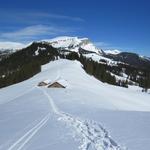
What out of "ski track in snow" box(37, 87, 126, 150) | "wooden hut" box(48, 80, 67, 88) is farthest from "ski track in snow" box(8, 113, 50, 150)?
"wooden hut" box(48, 80, 67, 88)

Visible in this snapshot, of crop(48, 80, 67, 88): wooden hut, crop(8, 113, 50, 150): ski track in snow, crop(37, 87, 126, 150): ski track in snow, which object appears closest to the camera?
crop(37, 87, 126, 150): ski track in snow

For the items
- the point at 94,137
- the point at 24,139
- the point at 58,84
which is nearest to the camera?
the point at 94,137

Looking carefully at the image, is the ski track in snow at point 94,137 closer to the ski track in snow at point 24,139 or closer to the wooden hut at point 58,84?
the ski track in snow at point 24,139

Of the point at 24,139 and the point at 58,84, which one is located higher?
the point at 24,139

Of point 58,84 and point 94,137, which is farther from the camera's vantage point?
point 58,84

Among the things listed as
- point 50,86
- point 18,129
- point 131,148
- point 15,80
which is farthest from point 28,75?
point 131,148

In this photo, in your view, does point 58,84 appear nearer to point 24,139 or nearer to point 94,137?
point 24,139

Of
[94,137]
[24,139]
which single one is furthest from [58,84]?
[94,137]

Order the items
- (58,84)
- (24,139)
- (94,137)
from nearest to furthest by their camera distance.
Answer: (94,137) → (24,139) → (58,84)

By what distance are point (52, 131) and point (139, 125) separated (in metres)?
5.34

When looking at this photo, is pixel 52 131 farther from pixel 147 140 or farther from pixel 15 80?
pixel 15 80

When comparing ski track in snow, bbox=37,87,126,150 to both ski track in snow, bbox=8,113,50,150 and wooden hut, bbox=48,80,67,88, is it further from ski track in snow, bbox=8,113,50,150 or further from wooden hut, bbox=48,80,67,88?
wooden hut, bbox=48,80,67,88

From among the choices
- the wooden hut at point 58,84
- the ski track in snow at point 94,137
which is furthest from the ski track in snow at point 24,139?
the wooden hut at point 58,84

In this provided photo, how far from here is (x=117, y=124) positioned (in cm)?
2059
